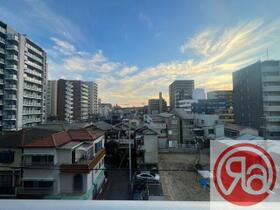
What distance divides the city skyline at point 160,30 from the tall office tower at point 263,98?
7534 mm

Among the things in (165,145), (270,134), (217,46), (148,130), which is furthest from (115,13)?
(270,134)

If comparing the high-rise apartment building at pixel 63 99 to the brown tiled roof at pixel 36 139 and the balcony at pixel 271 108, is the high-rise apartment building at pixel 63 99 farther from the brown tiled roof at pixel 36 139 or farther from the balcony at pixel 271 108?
the balcony at pixel 271 108

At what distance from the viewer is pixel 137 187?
552 centimetres

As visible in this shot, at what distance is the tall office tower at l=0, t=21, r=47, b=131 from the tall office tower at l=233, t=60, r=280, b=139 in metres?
15.1

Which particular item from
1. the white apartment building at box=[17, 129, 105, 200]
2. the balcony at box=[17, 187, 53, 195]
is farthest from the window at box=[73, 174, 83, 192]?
the balcony at box=[17, 187, 53, 195]

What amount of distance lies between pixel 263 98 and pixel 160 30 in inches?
378

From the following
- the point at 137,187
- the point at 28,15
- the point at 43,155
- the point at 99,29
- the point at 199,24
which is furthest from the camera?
the point at 137,187

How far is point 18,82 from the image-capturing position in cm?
1306

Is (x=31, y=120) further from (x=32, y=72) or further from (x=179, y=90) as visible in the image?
(x=179, y=90)

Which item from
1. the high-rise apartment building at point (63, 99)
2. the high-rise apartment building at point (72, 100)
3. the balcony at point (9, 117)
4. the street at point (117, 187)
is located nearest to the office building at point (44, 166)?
the street at point (117, 187)

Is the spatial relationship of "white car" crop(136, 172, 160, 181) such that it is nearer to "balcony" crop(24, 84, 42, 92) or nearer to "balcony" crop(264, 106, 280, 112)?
"balcony" crop(264, 106, 280, 112)

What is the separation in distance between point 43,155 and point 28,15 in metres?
2.96

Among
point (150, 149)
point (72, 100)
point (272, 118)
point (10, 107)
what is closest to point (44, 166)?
point (150, 149)

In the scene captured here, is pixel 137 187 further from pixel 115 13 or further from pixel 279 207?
pixel 279 207
